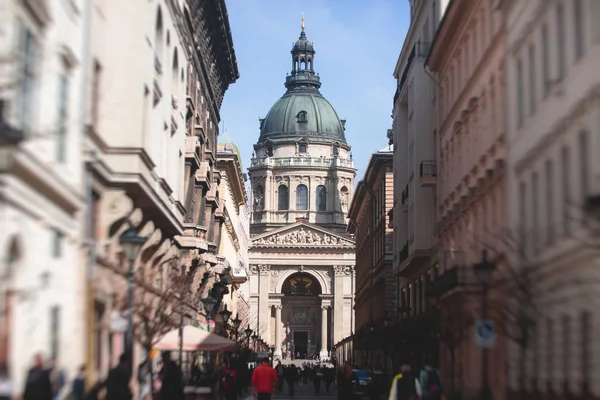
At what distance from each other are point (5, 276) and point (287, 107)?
179203 millimetres

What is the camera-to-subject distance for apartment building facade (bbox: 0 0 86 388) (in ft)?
56.8

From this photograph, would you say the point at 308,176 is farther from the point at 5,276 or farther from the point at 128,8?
the point at 5,276

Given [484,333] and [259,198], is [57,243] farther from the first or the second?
[259,198]

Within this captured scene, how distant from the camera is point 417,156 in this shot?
163 ft

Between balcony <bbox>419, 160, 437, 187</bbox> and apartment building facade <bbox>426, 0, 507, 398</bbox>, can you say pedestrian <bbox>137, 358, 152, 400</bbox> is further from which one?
balcony <bbox>419, 160, 437, 187</bbox>

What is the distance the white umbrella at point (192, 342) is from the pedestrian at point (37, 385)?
14829 millimetres

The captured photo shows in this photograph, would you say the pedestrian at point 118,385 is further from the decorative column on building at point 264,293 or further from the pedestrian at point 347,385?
the decorative column on building at point 264,293

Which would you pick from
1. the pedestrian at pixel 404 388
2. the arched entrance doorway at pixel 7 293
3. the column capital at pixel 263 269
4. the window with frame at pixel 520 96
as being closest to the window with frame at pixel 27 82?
the arched entrance doorway at pixel 7 293

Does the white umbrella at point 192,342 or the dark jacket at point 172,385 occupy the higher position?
the white umbrella at point 192,342

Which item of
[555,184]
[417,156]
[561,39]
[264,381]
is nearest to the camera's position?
[561,39]

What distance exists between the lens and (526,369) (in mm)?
28125

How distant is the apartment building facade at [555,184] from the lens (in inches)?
863

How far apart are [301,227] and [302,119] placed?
26.0 metres

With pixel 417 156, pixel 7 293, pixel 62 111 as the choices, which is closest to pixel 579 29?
pixel 62 111
